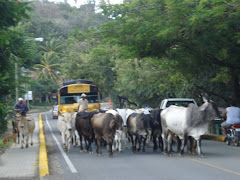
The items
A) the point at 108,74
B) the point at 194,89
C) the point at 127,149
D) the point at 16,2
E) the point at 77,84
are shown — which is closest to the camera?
the point at 16,2

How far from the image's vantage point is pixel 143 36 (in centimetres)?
1836

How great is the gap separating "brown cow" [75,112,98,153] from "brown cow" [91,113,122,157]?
27.0 inches

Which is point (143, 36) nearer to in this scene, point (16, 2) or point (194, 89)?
point (16, 2)

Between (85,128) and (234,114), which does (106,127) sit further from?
(234,114)

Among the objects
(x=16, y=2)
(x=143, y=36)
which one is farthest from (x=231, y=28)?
(x=16, y=2)

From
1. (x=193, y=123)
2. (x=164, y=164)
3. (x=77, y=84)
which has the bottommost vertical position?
(x=164, y=164)

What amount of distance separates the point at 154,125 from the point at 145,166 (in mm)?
4248

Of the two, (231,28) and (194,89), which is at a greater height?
(231,28)

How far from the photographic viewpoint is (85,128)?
57.0 ft

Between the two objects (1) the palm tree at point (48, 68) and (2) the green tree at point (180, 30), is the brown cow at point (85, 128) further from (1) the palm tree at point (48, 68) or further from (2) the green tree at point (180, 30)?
(1) the palm tree at point (48, 68)

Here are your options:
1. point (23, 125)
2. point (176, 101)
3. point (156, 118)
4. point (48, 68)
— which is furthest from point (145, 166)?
point (48, 68)

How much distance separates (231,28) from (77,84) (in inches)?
466

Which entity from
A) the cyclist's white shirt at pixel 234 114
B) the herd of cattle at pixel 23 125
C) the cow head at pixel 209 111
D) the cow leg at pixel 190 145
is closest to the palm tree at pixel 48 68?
the herd of cattle at pixel 23 125

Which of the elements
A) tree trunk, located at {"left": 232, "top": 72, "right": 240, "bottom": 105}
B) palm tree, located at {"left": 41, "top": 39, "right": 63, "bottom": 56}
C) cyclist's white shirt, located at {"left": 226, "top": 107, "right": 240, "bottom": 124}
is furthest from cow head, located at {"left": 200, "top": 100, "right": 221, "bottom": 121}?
palm tree, located at {"left": 41, "top": 39, "right": 63, "bottom": 56}
